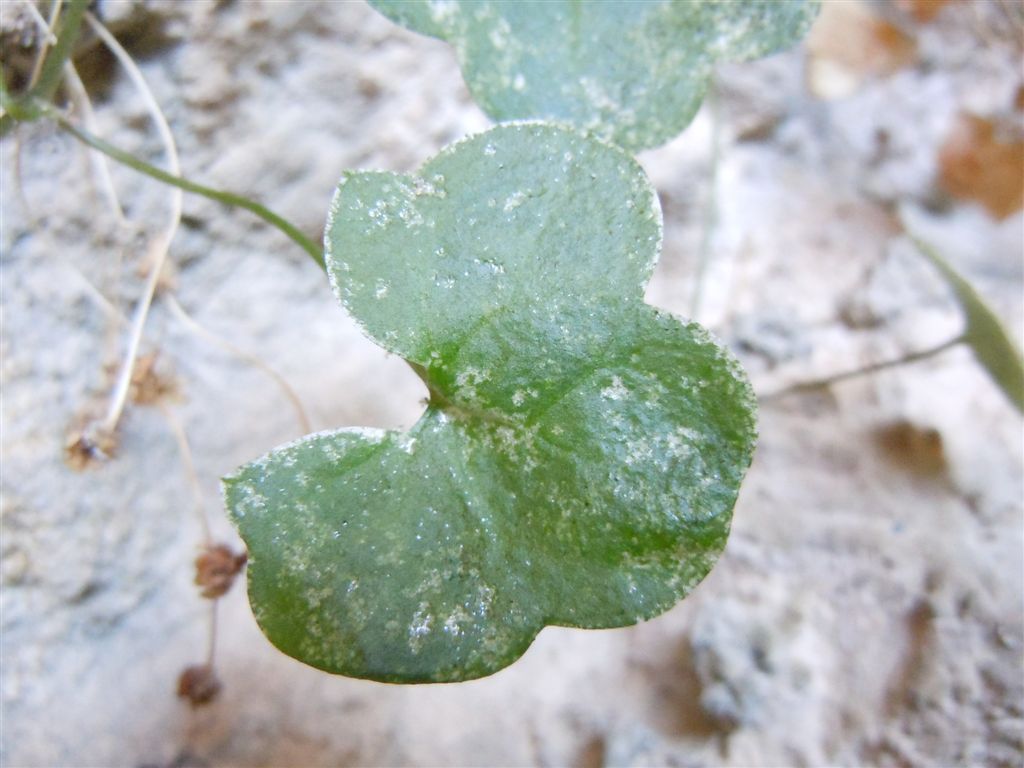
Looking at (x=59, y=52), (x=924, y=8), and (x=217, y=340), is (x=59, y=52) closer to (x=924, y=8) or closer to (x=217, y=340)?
(x=217, y=340)

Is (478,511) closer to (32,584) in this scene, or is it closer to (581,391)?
(581,391)

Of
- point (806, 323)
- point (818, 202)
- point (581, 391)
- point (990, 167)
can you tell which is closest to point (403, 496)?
point (581, 391)

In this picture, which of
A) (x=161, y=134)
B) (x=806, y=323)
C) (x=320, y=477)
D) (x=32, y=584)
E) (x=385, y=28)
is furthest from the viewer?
(x=806, y=323)

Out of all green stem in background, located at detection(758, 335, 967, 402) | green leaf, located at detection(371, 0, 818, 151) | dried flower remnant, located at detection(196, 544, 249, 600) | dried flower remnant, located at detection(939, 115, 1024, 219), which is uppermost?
green leaf, located at detection(371, 0, 818, 151)

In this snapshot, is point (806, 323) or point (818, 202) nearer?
point (806, 323)

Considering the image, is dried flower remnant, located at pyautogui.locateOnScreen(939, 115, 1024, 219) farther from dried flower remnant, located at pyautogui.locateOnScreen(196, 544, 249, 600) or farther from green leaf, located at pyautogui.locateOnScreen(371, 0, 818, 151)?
dried flower remnant, located at pyautogui.locateOnScreen(196, 544, 249, 600)

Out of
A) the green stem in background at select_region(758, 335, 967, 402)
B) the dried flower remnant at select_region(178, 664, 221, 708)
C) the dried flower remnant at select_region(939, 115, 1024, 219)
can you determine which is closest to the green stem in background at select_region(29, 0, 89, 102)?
the dried flower remnant at select_region(178, 664, 221, 708)
